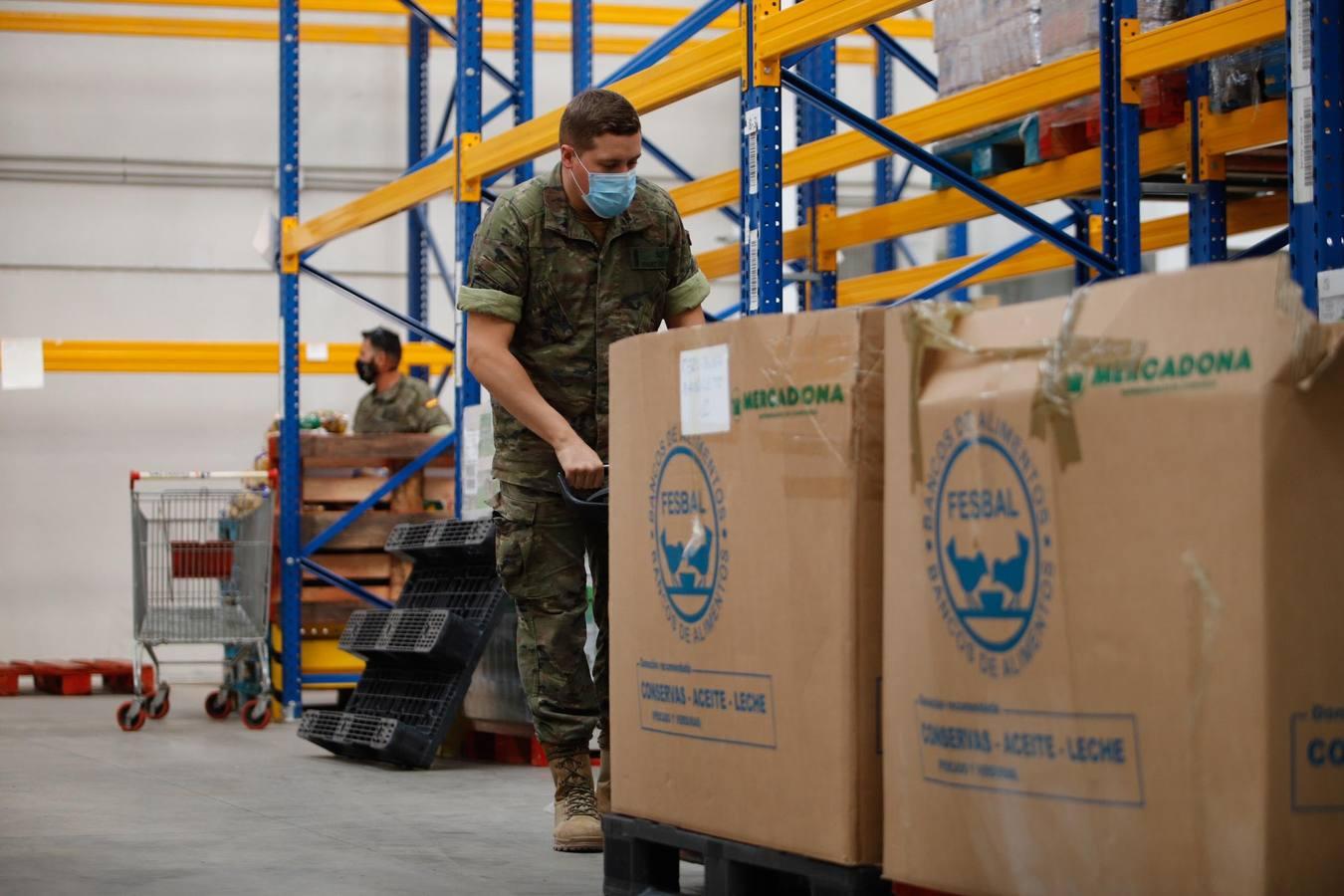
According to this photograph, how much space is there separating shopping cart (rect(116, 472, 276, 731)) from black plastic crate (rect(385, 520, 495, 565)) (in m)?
1.74

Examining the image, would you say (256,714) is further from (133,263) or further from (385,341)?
(133,263)

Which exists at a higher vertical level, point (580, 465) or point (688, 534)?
point (580, 465)

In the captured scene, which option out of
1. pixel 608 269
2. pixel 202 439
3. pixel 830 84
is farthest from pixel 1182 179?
pixel 202 439

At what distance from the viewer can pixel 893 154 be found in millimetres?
7633

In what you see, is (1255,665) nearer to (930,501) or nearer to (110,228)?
(930,501)

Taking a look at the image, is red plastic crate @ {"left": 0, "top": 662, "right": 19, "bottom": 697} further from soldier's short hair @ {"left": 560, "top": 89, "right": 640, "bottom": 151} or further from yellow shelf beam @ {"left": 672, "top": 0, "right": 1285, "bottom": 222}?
soldier's short hair @ {"left": 560, "top": 89, "right": 640, "bottom": 151}

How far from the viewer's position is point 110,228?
1413cm

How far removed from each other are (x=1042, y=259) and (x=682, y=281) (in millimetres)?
4770

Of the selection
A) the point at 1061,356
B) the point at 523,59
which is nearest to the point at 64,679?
the point at 523,59

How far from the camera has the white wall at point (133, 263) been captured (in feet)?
45.5

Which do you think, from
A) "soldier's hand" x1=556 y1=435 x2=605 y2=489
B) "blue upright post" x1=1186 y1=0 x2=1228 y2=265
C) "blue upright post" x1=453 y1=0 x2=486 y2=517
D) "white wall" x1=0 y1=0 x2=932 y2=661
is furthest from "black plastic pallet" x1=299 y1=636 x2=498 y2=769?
"white wall" x1=0 y1=0 x2=932 y2=661

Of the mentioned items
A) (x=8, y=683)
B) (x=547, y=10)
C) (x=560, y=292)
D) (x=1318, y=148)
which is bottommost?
Result: (x=8, y=683)

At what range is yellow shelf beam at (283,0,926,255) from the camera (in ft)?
17.9

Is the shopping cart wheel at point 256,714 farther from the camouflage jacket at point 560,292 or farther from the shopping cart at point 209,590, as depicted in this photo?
the camouflage jacket at point 560,292
